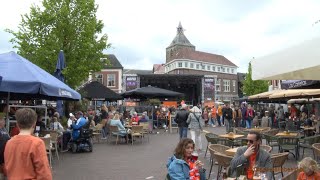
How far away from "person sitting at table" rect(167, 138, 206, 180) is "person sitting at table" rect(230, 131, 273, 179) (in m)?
0.55

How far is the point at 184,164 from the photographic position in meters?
4.61

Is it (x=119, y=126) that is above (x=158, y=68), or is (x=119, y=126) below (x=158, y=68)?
below

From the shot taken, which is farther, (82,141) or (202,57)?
(202,57)

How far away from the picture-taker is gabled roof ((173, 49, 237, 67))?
86.8 meters

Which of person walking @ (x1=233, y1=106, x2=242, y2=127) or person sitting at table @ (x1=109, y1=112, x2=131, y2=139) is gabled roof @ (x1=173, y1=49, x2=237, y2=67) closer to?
person walking @ (x1=233, y1=106, x2=242, y2=127)

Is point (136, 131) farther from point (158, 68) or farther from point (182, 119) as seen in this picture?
point (158, 68)

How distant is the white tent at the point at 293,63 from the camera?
396 cm

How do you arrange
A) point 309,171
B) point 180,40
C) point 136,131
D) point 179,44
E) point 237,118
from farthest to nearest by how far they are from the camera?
1. point 180,40
2. point 179,44
3. point 237,118
4. point 136,131
5. point 309,171

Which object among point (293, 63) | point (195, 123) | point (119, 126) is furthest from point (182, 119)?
point (293, 63)

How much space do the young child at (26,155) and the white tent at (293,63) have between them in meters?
2.76

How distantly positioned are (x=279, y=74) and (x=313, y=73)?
0.38 m

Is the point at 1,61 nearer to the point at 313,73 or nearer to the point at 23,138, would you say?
the point at 23,138

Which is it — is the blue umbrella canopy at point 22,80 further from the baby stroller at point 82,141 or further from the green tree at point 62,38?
the green tree at point 62,38

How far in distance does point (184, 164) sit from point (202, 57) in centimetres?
8549
